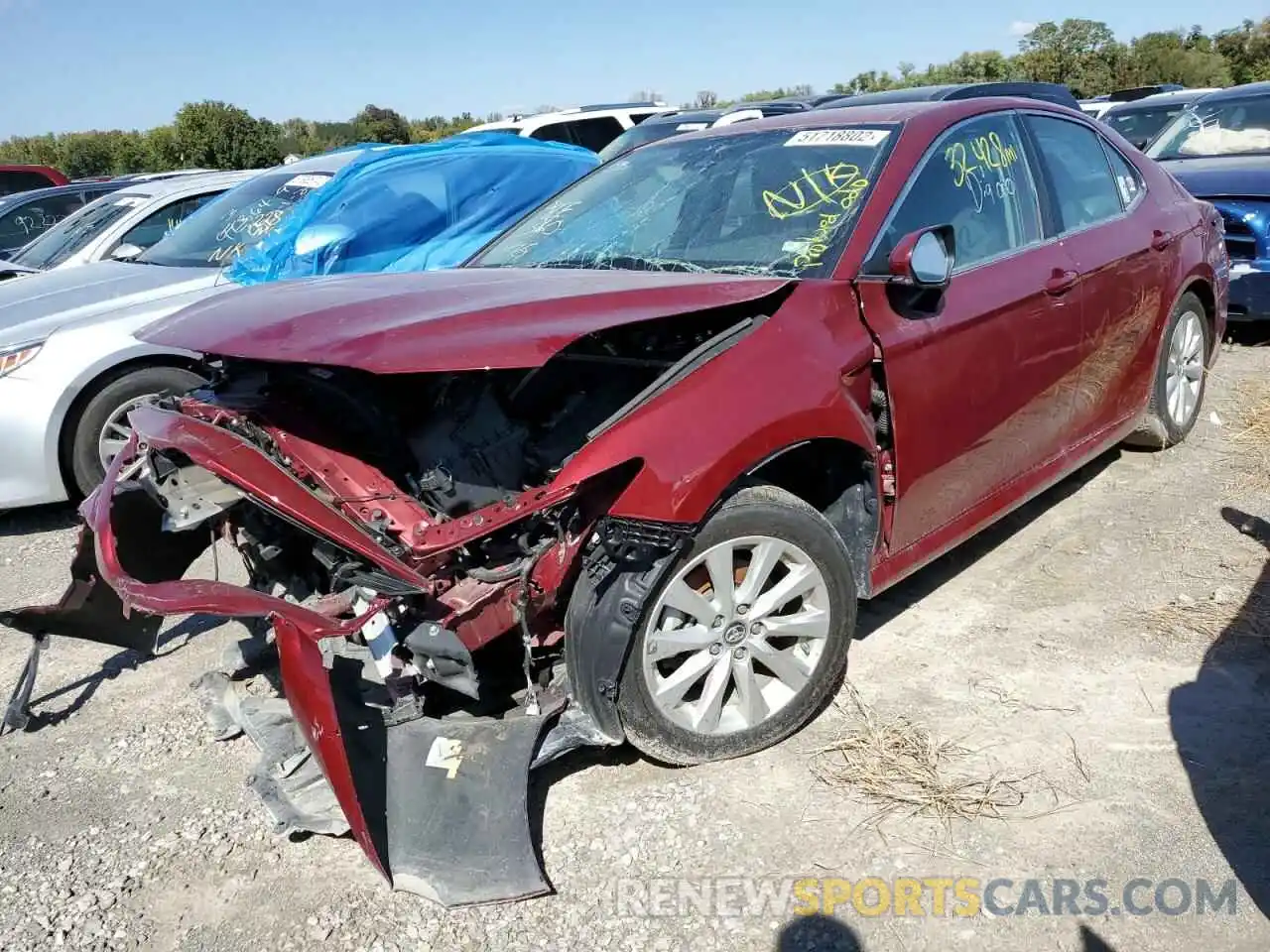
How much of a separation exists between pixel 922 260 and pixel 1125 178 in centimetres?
207

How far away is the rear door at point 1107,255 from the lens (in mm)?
4004

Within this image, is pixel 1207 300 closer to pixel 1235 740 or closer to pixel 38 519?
pixel 1235 740

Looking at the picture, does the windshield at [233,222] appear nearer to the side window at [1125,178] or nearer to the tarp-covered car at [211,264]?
the tarp-covered car at [211,264]

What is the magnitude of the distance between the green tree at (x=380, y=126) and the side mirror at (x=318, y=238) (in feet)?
108

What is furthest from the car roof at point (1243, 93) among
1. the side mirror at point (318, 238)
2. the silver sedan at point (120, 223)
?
the silver sedan at point (120, 223)

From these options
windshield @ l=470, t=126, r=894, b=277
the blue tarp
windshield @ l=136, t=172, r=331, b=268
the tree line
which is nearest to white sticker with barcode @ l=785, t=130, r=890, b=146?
windshield @ l=470, t=126, r=894, b=277

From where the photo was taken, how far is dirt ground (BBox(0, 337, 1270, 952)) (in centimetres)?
249

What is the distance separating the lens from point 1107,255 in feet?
13.4

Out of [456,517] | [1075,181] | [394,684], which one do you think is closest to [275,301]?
[456,517]

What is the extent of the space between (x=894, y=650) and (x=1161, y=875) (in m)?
1.23

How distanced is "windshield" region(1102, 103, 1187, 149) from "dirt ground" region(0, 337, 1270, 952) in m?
8.83

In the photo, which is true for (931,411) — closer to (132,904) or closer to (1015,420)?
(1015,420)

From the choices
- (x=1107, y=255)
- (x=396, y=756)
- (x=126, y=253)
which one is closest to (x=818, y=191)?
(x=1107, y=255)

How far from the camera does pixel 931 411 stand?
3.26m
